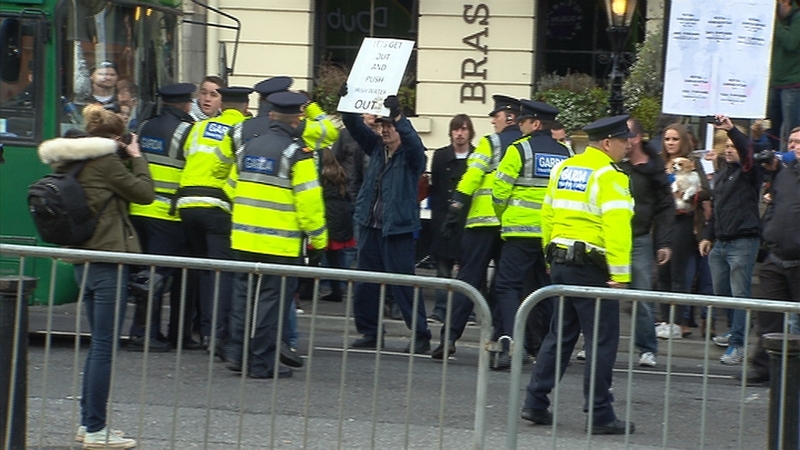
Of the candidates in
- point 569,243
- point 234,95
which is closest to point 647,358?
point 569,243

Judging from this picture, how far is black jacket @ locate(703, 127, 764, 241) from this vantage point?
1009 cm

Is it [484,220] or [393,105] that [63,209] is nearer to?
[393,105]

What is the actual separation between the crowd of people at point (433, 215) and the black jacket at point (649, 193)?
0.04ft

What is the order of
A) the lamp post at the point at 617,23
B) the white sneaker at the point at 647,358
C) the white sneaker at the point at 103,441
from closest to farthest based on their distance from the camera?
the white sneaker at the point at 103,441, the white sneaker at the point at 647,358, the lamp post at the point at 617,23

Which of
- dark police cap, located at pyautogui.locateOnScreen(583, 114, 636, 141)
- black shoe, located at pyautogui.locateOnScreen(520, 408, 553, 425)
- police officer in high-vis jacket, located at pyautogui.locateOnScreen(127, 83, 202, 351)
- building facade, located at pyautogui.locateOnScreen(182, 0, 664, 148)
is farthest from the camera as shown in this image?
building facade, located at pyautogui.locateOnScreen(182, 0, 664, 148)

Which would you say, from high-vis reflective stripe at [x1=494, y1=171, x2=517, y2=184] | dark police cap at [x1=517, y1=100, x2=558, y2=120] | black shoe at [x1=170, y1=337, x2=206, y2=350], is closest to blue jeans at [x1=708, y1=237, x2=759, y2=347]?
dark police cap at [x1=517, y1=100, x2=558, y2=120]

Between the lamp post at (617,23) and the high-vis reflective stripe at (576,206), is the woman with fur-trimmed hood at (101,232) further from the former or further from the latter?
the lamp post at (617,23)

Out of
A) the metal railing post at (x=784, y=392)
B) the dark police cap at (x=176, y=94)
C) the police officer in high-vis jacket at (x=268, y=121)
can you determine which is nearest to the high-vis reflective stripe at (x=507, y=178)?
the police officer in high-vis jacket at (x=268, y=121)

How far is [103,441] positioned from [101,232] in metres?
1.12

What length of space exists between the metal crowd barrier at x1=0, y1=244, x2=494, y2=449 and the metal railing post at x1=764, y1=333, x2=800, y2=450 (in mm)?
1214

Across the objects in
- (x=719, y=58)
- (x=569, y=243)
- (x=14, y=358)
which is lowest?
(x=14, y=358)

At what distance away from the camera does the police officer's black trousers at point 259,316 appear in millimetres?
6488

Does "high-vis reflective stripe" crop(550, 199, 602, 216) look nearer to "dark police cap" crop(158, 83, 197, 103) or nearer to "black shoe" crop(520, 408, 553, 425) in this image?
"black shoe" crop(520, 408, 553, 425)

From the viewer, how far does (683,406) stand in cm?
619
